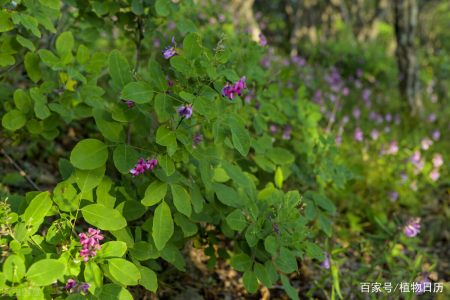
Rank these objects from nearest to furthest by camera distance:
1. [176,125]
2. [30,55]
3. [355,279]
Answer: [176,125] < [30,55] < [355,279]

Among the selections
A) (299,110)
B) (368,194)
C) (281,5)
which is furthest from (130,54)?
(281,5)

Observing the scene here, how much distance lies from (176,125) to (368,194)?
8.76 feet

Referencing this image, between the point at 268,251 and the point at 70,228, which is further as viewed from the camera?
the point at 268,251

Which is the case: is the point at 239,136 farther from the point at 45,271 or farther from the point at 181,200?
the point at 45,271

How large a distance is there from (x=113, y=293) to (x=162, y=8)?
1345 millimetres

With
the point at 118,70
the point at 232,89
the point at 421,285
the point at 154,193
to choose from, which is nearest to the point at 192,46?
the point at 232,89

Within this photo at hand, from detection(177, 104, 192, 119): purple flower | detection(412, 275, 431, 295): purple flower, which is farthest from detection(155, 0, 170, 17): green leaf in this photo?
detection(412, 275, 431, 295): purple flower

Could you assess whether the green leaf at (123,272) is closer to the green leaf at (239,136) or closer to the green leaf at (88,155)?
the green leaf at (88,155)

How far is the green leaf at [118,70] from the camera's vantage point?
1.73 m

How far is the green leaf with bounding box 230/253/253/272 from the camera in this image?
192cm

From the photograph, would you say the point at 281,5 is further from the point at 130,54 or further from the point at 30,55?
the point at 30,55

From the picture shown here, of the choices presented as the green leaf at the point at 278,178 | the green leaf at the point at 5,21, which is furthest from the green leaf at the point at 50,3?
the green leaf at the point at 278,178

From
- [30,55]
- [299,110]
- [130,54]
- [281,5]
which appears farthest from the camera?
[281,5]

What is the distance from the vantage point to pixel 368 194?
3.96 m
